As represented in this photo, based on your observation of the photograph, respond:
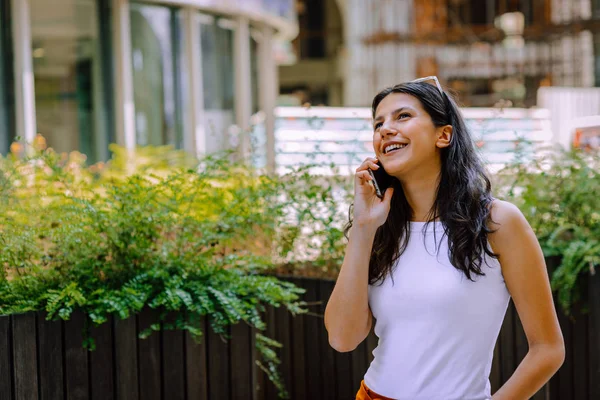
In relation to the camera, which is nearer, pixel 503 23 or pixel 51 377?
pixel 51 377

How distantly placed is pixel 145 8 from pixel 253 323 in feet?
30.0

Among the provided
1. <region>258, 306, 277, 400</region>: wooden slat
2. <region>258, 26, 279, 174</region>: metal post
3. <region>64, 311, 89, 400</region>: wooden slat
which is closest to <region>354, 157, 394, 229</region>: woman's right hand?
<region>64, 311, 89, 400</region>: wooden slat

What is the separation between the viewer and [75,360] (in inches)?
112

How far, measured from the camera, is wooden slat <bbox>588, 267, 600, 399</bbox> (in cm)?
398

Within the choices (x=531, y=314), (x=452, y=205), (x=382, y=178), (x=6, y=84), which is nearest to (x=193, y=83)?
(x=6, y=84)

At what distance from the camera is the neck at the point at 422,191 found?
7.24ft

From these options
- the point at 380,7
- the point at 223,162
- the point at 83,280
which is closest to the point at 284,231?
the point at 223,162

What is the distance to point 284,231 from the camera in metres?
4.20

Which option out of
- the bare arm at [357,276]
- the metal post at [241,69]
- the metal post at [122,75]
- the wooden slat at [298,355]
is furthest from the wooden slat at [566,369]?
the metal post at [241,69]

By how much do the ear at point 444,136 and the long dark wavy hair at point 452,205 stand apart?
13mm

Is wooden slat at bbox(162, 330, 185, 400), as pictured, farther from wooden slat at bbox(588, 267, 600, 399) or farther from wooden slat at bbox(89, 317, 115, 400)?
wooden slat at bbox(588, 267, 600, 399)

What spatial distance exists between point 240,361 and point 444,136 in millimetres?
1480

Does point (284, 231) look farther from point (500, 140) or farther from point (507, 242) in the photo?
point (507, 242)

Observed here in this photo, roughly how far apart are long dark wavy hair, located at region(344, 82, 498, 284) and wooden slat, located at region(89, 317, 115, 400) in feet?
4.08
